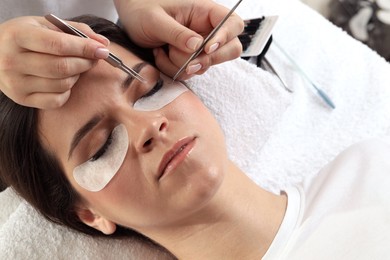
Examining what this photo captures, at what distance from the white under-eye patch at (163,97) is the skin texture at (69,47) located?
4 cm

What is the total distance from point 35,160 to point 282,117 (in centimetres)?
79

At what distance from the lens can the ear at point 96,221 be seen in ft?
3.42

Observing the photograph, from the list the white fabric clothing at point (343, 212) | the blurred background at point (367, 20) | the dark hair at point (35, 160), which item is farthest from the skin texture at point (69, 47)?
the blurred background at point (367, 20)

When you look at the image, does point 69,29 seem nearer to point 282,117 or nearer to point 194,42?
point 194,42

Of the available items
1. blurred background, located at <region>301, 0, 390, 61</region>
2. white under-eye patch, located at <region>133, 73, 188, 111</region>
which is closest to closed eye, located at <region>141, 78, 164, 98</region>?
white under-eye patch, located at <region>133, 73, 188, 111</region>

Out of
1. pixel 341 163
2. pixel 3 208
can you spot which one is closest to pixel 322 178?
pixel 341 163

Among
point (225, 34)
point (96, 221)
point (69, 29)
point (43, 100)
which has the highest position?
point (225, 34)

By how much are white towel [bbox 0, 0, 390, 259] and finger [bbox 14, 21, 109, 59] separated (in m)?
0.58

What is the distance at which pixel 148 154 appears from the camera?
2.78 feet

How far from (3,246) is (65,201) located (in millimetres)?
290

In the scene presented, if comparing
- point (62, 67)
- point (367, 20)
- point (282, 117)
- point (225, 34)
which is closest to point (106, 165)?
point (62, 67)

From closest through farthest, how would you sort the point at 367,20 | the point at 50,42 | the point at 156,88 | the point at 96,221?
the point at 50,42
the point at 156,88
the point at 96,221
the point at 367,20

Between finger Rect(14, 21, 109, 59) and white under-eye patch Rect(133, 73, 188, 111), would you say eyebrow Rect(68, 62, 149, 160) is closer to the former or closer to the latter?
white under-eye patch Rect(133, 73, 188, 111)

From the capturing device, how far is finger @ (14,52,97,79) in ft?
2.32
